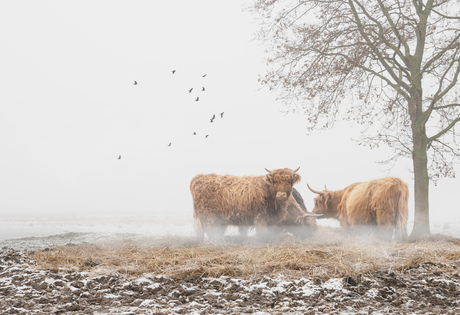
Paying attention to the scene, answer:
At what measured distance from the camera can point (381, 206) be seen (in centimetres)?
965

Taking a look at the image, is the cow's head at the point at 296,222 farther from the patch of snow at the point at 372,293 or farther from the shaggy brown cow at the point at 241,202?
the patch of snow at the point at 372,293

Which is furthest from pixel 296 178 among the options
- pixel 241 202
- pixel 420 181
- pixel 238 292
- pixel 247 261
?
pixel 238 292

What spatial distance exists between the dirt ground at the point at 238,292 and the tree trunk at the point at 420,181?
459 cm

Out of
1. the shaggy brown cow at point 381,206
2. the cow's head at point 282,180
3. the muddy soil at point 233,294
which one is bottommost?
the muddy soil at point 233,294

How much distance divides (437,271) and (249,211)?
15.1 feet

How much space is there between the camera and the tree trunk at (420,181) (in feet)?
34.7

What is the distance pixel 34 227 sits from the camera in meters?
14.5

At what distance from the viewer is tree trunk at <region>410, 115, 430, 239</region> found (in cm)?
1057

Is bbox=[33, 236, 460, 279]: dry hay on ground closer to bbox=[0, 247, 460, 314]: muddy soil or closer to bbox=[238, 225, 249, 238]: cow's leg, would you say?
bbox=[0, 247, 460, 314]: muddy soil

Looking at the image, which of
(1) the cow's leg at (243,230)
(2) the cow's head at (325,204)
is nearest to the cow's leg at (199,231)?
(1) the cow's leg at (243,230)

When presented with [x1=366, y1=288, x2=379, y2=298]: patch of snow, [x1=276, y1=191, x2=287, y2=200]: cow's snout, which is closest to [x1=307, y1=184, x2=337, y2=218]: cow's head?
[x1=276, y1=191, x2=287, y2=200]: cow's snout

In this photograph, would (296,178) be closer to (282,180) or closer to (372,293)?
(282,180)

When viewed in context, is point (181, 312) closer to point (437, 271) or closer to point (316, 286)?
point (316, 286)

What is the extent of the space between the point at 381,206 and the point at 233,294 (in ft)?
19.6
